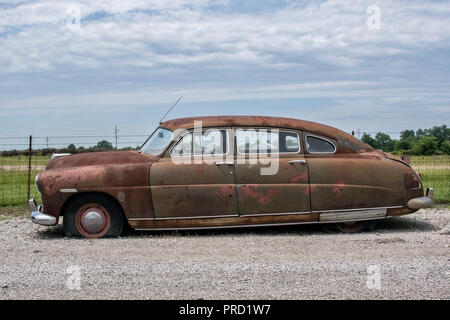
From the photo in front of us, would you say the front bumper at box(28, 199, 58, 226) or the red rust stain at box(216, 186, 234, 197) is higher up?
the red rust stain at box(216, 186, 234, 197)

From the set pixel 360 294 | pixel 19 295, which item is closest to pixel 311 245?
pixel 360 294

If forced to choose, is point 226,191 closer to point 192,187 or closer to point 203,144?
point 192,187

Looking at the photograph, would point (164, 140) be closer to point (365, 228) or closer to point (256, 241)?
point (256, 241)

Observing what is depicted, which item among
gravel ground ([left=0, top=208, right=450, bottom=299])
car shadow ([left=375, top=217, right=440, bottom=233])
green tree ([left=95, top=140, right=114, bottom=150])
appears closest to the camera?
gravel ground ([left=0, top=208, right=450, bottom=299])

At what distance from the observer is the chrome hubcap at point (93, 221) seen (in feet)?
26.4

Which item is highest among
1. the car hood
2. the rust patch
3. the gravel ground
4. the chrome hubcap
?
the car hood

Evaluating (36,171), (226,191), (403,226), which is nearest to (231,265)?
(226,191)

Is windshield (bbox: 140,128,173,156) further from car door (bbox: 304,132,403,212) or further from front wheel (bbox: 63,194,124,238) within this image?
car door (bbox: 304,132,403,212)

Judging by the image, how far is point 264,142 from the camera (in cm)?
828

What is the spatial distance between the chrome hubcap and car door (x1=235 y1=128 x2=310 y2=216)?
2.02 meters

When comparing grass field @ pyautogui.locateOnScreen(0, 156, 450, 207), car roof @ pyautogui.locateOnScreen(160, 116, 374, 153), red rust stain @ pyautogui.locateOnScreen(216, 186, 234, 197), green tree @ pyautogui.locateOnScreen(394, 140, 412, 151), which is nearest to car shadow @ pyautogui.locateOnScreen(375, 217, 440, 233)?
car roof @ pyautogui.locateOnScreen(160, 116, 374, 153)

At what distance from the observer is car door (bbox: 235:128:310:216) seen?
806 centimetres

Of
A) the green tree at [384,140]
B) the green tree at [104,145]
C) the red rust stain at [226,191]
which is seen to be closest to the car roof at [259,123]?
the red rust stain at [226,191]

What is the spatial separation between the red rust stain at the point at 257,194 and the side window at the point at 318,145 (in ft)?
3.02
